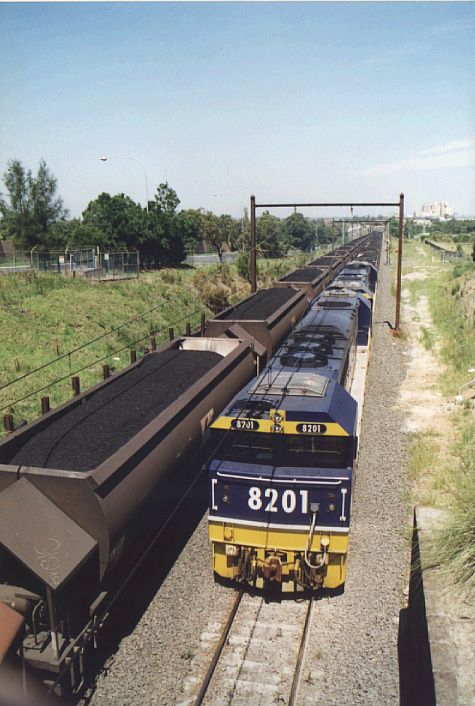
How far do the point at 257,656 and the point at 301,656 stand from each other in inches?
24.8

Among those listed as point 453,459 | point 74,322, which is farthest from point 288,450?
point 74,322

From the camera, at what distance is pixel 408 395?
19875 mm

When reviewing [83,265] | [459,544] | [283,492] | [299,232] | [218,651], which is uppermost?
[299,232]

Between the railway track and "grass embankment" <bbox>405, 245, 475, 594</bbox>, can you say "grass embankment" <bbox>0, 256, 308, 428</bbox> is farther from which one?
"grass embankment" <bbox>405, 245, 475, 594</bbox>

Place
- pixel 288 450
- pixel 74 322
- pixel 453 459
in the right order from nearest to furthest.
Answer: pixel 288 450 < pixel 453 459 < pixel 74 322

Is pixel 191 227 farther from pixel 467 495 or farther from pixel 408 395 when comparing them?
pixel 467 495

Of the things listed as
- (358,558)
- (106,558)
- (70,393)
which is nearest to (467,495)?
(358,558)

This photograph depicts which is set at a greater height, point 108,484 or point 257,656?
point 108,484

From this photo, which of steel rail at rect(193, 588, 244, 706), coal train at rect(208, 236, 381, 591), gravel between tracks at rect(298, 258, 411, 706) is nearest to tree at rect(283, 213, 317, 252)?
gravel between tracks at rect(298, 258, 411, 706)

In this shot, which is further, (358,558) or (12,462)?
(358,558)

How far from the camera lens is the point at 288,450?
28.9 feet

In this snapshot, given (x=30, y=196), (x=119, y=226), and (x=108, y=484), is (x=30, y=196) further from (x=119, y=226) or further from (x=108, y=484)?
(x=108, y=484)

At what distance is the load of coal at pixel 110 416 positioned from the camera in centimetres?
815

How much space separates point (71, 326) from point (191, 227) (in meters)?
28.4
